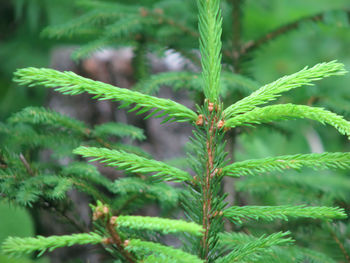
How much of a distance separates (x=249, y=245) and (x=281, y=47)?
285cm

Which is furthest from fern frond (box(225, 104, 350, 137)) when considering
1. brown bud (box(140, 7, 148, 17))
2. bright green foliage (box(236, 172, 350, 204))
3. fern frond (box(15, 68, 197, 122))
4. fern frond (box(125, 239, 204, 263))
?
brown bud (box(140, 7, 148, 17))

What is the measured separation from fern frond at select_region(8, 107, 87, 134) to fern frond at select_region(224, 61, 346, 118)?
18.3 inches

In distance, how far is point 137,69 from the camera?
136cm

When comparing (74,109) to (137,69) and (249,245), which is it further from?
(249,245)

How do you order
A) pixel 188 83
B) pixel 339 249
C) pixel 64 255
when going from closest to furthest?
pixel 339 249
pixel 188 83
pixel 64 255

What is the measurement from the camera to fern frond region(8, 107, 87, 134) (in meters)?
0.81

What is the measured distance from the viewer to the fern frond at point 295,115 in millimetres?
528

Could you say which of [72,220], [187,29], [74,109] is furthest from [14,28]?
[72,220]

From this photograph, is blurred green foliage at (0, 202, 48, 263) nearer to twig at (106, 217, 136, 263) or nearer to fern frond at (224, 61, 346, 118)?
twig at (106, 217, 136, 263)

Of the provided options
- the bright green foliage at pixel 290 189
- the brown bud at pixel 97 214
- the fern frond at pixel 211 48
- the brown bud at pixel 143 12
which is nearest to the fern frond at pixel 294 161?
the fern frond at pixel 211 48

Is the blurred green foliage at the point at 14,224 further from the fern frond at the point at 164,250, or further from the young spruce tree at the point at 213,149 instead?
the fern frond at the point at 164,250

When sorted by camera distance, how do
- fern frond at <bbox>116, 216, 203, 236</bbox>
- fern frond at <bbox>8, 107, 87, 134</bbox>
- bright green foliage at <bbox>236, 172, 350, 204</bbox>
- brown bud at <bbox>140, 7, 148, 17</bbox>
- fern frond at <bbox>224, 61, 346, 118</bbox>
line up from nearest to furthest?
1. fern frond at <bbox>116, 216, 203, 236</bbox>
2. fern frond at <bbox>224, 61, 346, 118</bbox>
3. fern frond at <bbox>8, 107, 87, 134</bbox>
4. bright green foliage at <bbox>236, 172, 350, 204</bbox>
5. brown bud at <bbox>140, 7, 148, 17</bbox>

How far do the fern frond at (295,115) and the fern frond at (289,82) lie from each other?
0.02 metres

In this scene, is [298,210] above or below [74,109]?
above
